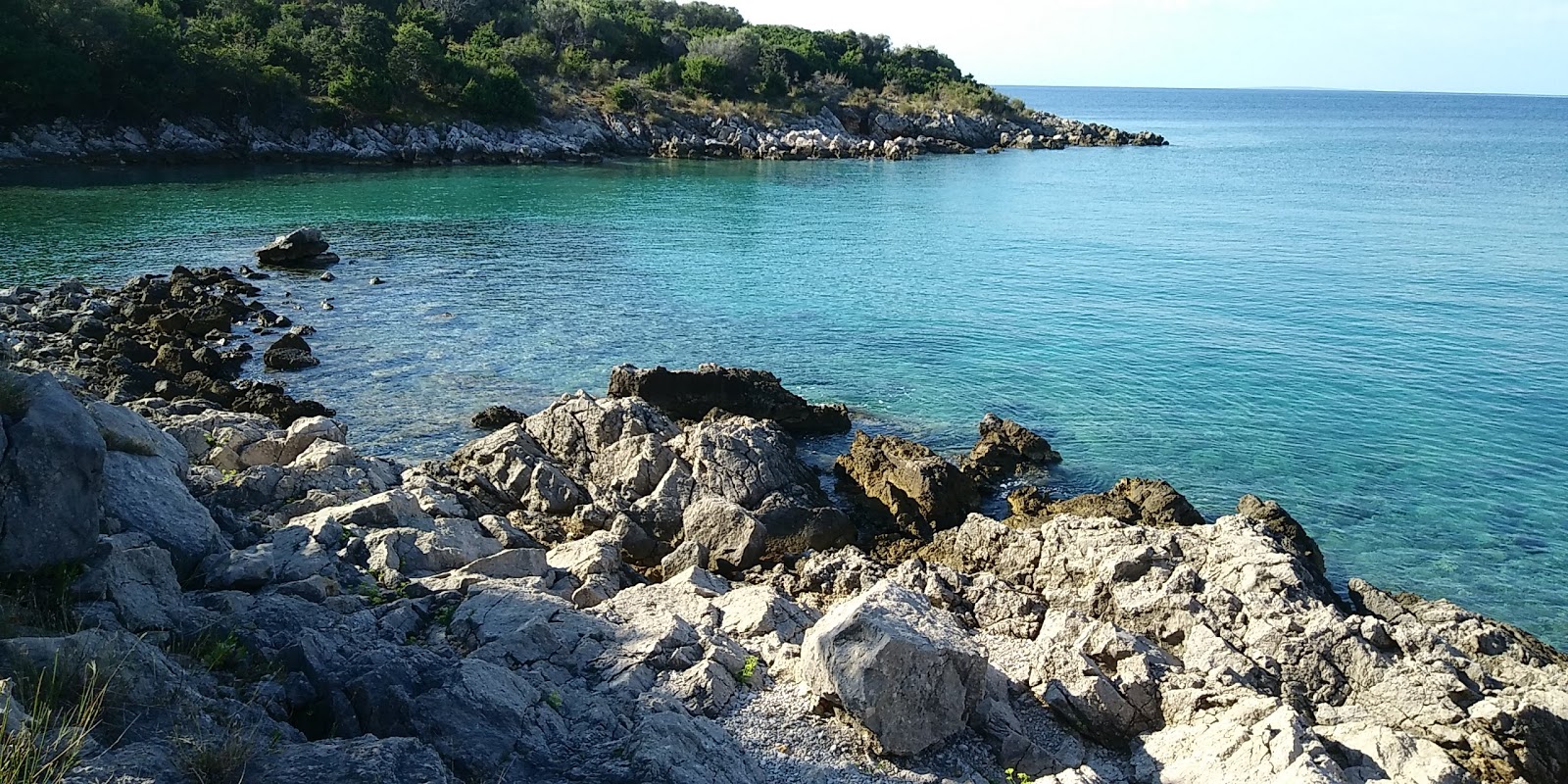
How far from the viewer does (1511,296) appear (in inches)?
1555

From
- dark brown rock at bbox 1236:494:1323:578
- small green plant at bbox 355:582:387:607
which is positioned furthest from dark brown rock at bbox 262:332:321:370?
dark brown rock at bbox 1236:494:1323:578

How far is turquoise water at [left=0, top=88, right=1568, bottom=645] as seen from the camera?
77.4ft

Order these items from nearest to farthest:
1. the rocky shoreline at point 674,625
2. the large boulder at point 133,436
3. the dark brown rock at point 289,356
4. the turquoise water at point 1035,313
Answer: the rocky shoreline at point 674,625, the large boulder at point 133,436, the turquoise water at point 1035,313, the dark brown rock at point 289,356

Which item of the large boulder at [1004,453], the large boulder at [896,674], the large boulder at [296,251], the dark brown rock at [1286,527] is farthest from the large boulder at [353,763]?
the large boulder at [296,251]

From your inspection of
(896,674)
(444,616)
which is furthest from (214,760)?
(896,674)

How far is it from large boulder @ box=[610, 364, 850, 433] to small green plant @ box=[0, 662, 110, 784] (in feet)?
57.7

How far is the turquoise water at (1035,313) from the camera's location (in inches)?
928

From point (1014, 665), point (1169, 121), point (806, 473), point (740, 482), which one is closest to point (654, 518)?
point (740, 482)

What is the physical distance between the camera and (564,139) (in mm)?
96000

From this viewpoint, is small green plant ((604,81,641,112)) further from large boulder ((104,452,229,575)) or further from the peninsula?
large boulder ((104,452,229,575))

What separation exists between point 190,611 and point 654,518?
961cm

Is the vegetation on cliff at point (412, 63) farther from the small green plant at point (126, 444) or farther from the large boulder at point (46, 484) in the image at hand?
the large boulder at point (46, 484)

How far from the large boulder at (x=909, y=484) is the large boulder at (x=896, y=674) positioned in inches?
316

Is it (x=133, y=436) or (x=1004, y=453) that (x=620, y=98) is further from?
(x=133, y=436)
